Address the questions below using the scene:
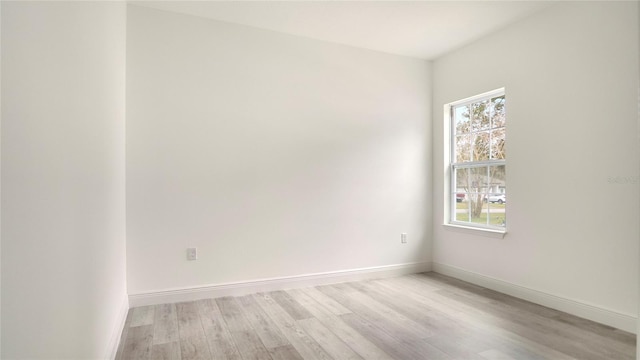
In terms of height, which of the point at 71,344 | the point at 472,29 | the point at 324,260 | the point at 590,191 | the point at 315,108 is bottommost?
the point at 324,260

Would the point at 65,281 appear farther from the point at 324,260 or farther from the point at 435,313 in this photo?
the point at 324,260

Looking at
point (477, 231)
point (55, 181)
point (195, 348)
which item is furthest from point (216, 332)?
point (477, 231)

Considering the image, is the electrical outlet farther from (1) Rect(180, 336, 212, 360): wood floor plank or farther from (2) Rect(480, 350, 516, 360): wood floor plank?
(2) Rect(480, 350, 516, 360): wood floor plank

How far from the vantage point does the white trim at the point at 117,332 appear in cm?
216

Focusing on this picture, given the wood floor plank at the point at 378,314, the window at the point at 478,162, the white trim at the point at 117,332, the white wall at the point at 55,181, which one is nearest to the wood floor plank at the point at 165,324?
the white trim at the point at 117,332

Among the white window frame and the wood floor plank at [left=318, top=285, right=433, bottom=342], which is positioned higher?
the white window frame

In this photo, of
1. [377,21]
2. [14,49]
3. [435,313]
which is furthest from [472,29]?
[14,49]

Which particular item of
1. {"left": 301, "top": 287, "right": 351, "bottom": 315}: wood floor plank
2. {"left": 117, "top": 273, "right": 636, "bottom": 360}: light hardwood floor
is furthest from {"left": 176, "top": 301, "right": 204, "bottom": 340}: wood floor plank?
{"left": 301, "top": 287, "right": 351, "bottom": 315}: wood floor plank

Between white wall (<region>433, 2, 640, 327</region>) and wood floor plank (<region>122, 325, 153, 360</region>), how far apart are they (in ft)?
10.8

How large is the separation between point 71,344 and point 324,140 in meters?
3.13

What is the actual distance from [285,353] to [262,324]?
1.78 ft

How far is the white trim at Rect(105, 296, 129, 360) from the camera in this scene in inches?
85.2

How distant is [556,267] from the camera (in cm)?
322

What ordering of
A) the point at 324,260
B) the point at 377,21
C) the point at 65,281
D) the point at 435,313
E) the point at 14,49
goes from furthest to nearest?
the point at 324,260 → the point at 377,21 → the point at 435,313 → the point at 65,281 → the point at 14,49
